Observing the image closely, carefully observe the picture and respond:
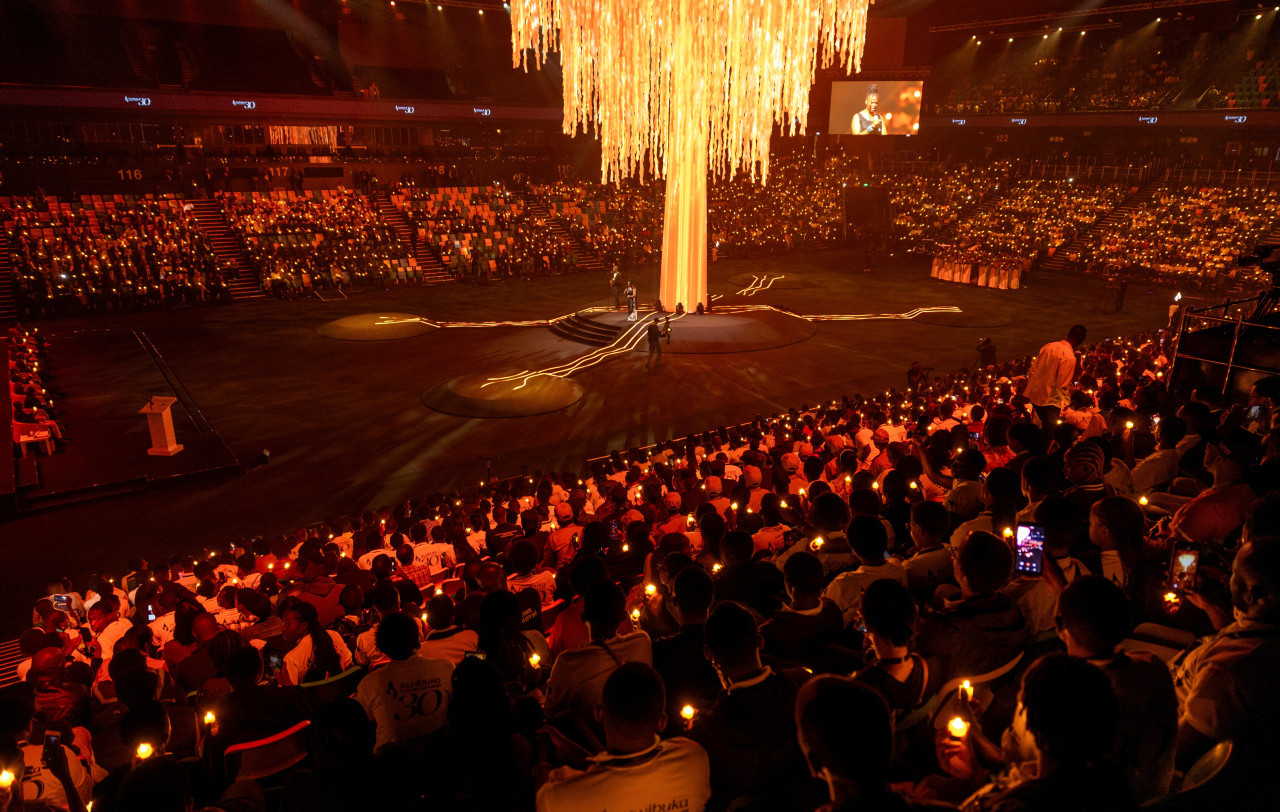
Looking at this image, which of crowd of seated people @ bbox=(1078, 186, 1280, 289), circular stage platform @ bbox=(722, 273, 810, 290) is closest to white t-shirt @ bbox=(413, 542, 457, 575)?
circular stage platform @ bbox=(722, 273, 810, 290)

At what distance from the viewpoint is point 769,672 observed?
3.12 m

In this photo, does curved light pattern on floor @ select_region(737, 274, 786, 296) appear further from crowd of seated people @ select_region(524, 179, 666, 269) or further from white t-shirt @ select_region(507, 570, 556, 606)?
white t-shirt @ select_region(507, 570, 556, 606)

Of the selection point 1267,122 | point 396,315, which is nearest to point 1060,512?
point 396,315

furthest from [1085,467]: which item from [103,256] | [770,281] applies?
[103,256]

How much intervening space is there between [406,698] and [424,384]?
15.6 metres

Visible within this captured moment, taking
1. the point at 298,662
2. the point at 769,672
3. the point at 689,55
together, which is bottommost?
the point at 298,662

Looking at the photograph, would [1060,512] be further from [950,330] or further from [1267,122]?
[1267,122]

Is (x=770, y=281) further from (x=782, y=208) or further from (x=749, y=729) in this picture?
(x=749, y=729)

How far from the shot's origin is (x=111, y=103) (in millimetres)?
31938

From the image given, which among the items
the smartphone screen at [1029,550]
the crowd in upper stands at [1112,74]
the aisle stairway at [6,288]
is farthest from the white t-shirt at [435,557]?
the crowd in upper stands at [1112,74]

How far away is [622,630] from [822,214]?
42.8 m

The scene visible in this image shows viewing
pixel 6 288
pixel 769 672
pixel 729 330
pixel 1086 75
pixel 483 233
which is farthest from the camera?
pixel 1086 75

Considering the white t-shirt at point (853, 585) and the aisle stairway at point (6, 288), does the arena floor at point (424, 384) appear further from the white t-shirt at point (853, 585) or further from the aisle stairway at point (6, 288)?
the white t-shirt at point (853, 585)

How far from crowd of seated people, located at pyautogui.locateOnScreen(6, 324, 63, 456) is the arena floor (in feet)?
3.68
